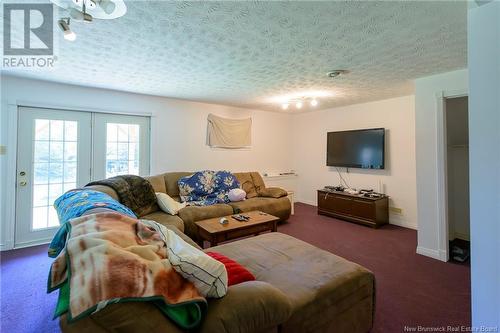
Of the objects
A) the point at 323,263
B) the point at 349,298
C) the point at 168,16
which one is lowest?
the point at 349,298

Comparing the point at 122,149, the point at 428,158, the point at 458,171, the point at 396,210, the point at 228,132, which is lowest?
the point at 396,210

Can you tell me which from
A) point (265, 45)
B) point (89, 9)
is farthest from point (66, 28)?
point (265, 45)

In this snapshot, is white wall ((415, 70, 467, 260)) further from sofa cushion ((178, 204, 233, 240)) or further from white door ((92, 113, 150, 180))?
white door ((92, 113, 150, 180))

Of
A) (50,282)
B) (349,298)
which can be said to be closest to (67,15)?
(50,282)

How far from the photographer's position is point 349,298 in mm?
1545

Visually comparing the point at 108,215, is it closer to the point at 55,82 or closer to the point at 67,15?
the point at 67,15

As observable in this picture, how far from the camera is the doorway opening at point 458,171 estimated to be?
131 inches

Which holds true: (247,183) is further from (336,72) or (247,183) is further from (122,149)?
(336,72)

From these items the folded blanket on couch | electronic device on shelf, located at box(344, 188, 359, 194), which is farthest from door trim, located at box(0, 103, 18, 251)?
electronic device on shelf, located at box(344, 188, 359, 194)

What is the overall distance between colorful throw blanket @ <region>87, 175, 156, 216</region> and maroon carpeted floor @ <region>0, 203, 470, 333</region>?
1.06m

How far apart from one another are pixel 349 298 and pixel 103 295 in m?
1.44

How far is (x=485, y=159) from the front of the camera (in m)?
0.95

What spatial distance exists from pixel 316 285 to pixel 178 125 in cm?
372

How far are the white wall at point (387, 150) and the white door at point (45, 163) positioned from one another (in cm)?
442
